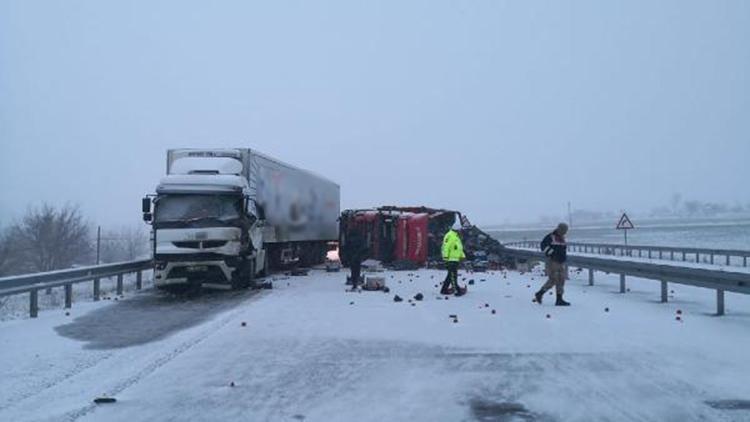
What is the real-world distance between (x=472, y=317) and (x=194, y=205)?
351 inches

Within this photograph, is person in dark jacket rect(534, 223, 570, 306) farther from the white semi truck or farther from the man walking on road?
the white semi truck

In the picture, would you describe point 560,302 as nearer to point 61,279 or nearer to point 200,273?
point 200,273

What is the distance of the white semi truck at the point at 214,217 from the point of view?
1931 cm

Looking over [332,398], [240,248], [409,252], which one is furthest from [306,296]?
[409,252]

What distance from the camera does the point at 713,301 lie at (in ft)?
54.7

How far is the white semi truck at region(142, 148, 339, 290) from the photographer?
1931cm

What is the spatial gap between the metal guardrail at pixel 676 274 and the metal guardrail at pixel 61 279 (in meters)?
12.2

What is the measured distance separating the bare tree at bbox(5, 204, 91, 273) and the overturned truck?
26271 mm

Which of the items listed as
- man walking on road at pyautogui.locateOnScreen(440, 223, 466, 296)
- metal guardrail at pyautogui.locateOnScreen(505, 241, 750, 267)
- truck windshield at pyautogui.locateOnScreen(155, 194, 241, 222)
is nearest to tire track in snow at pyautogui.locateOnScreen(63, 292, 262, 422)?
truck windshield at pyautogui.locateOnScreen(155, 194, 241, 222)

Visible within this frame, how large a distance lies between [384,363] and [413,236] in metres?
22.2

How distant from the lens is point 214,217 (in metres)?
19.8

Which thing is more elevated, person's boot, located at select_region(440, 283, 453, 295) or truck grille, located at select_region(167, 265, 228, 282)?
truck grille, located at select_region(167, 265, 228, 282)

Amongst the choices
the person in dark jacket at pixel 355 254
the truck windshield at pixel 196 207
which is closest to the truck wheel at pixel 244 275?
the truck windshield at pixel 196 207

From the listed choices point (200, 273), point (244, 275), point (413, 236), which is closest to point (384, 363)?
point (200, 273)
